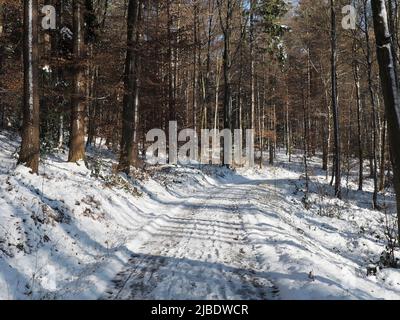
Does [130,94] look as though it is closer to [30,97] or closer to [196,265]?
[30,97]

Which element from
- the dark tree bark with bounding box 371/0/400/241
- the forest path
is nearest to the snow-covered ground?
the forest path

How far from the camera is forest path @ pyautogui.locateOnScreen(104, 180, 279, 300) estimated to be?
6328mm

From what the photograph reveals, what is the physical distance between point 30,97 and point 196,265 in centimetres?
640

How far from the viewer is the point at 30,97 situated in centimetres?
1077

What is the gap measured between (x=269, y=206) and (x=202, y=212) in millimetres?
2908

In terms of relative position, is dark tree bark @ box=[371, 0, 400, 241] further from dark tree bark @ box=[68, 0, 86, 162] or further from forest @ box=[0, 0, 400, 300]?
dark tree bark @ box=[68, 0, 86, 162]

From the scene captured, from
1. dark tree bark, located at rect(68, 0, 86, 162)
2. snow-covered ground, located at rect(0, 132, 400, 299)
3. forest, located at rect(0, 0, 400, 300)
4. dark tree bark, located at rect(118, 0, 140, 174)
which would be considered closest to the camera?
snow-covered ground, located at rect(0, 132, 400, 299)

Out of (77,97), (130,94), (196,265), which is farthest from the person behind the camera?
(130,94)

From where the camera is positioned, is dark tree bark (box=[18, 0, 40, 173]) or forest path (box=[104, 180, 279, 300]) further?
dark tree bark (box=[18, 0, 40, 173])

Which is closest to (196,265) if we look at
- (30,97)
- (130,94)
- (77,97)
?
(30,97)

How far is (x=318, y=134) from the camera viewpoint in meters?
50.7

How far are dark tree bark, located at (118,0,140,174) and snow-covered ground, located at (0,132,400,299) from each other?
1714 mm

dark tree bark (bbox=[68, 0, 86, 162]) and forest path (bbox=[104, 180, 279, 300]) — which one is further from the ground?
dark tree bark (bbox=[68, 0, 86, 162])
